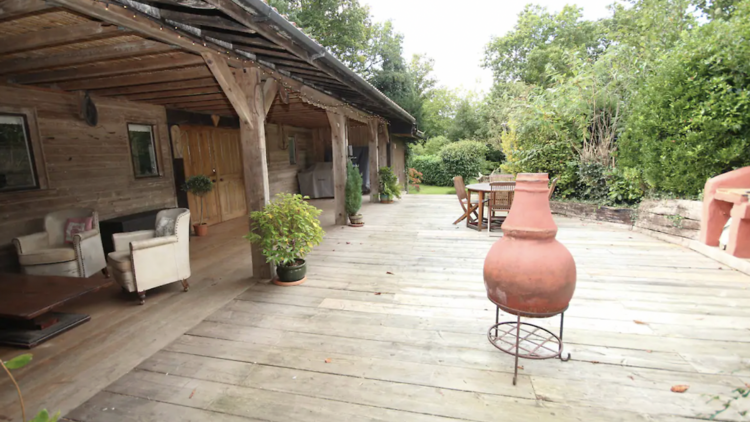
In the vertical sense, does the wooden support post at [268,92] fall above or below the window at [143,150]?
above

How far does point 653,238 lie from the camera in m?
5.18

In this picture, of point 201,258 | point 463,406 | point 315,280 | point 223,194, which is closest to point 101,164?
point 201,258

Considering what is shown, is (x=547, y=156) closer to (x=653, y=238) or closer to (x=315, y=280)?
(x=653, y=238)

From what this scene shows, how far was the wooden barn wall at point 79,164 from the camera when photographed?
393 cm

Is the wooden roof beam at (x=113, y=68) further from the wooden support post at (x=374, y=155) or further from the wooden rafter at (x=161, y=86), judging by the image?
the wooden support post at (x=374, y=155)

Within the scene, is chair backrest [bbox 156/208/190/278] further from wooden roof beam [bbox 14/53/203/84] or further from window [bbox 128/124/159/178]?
window [bbox 128/124/159/178]

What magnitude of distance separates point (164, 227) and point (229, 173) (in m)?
3.88

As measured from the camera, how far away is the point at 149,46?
2.78 m

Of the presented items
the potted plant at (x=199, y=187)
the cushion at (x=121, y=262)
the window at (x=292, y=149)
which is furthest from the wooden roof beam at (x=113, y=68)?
the window at (x=292, y=149)

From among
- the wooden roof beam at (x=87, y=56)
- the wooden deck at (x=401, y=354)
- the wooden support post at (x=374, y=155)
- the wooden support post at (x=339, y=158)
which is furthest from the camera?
the wooden support post at (x=374, y=155)

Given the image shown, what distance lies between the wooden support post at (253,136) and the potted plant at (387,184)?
5667mm

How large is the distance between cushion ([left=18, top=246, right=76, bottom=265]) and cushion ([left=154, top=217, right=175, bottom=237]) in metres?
0.81

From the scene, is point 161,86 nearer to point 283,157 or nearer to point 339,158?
point 339,158

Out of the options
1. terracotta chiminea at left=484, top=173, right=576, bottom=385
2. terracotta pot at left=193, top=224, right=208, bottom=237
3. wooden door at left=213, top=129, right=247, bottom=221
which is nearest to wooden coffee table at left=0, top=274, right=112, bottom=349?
terracotta pot at left=193, top=224, right=208, bottom=237
